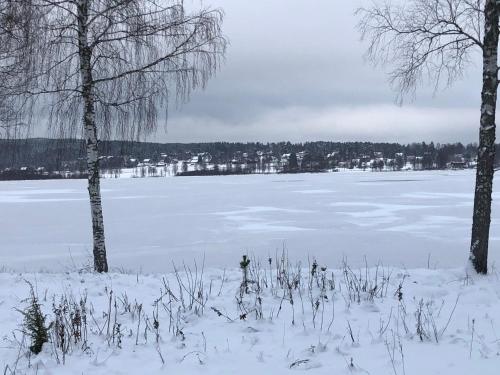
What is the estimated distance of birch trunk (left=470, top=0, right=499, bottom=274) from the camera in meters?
6.86

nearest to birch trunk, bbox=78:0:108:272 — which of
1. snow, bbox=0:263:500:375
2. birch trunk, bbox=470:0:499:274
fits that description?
snow, bbox=0:263:500:375

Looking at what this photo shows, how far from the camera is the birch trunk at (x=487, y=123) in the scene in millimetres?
6860

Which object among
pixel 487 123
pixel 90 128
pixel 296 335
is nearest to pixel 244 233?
pixel 90 128

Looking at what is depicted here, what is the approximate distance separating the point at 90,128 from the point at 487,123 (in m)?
6.32

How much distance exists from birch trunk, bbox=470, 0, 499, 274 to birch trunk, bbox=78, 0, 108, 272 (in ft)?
20.2

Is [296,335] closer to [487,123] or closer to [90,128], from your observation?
[487,123]

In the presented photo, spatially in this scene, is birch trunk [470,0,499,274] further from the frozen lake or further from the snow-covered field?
the frozen lake

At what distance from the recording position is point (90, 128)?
26.2 feet

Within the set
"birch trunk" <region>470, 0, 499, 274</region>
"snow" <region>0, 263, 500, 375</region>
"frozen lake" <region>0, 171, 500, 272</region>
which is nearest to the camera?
"snow" <region>0, 263, 500, 375</region>

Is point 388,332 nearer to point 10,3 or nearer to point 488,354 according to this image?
point 488,354

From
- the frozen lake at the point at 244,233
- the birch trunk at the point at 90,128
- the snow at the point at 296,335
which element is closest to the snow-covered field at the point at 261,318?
the snow at the point at 296,335

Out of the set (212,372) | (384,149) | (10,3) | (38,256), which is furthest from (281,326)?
(384,149)

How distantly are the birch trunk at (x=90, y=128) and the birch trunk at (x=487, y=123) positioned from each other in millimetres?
6151

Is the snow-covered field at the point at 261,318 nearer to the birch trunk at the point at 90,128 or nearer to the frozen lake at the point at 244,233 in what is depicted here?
the frozen lake at the point at 244,233
